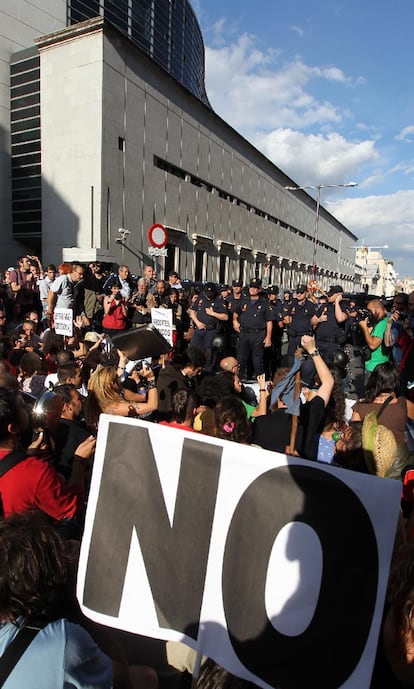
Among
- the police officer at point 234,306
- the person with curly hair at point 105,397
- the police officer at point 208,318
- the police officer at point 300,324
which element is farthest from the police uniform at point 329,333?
the person with curly hair at point 105,397

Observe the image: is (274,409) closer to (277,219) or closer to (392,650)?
(392,650)

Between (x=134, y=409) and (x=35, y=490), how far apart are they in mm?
1707

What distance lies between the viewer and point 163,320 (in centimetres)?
678

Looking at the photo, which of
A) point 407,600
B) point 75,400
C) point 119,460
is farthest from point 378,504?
point 75,400

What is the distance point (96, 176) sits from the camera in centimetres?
2198

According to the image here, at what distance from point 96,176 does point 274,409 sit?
21227 millimetres

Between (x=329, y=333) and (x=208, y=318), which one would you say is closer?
(x=329, y=333)

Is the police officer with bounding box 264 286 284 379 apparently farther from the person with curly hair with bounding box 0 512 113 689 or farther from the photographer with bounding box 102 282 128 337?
the person with curly hair with bounding box 0 512 113 689

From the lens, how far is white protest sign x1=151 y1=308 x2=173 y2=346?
6.72 metres

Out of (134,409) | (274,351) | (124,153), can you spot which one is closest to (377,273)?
(124,153)

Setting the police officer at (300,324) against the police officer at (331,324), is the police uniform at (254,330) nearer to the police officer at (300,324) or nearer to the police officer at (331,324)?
the police officer at (300,324)

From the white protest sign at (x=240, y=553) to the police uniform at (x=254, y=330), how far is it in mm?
6562

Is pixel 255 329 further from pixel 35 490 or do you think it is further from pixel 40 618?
pixel 40 618

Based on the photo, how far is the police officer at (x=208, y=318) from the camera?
8.53 m
